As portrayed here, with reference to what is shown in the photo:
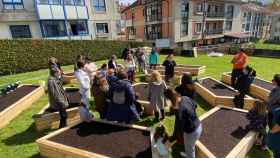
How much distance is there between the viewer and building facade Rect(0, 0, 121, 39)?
1978 cm

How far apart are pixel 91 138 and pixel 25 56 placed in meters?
13.7

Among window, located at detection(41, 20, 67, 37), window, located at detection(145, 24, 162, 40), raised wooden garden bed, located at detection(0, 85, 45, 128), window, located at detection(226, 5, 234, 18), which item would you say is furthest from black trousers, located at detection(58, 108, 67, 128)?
window, located at detection(226, 5, 234, 18)

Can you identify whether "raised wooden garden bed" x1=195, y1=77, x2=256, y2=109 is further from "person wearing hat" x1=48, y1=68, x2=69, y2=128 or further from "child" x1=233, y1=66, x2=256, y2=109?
"person wearing hat" x1=48, y1=68, x2=69, y2=128

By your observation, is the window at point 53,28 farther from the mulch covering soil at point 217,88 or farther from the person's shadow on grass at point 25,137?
the mulch covering soil at point 217,88

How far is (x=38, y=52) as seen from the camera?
52.3 feet

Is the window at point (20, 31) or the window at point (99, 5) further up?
the window at point (99, 5)

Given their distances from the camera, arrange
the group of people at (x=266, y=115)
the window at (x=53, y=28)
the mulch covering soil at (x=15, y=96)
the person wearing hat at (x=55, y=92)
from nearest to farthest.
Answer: the group of people at (x=266, y=115) < the person wearing hat at (x=55, y=92) < the mulch covering soil at (x=15, y=96) < the window at (x=53, y=28)

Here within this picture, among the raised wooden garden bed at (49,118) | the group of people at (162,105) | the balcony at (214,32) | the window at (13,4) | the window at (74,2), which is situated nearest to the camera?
the group of people at (162,105)

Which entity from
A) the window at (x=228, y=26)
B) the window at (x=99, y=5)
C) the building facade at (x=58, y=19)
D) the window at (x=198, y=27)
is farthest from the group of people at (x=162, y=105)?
the window at (x=228, y=26)

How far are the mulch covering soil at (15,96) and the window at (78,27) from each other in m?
16.7

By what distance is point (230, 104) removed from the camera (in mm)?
7227

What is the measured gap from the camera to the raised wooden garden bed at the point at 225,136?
425cm

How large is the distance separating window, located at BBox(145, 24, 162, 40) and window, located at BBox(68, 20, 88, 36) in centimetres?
1327

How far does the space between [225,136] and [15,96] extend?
8717 mm
